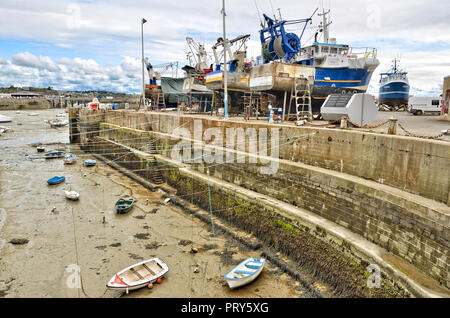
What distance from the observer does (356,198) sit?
29.6 feet

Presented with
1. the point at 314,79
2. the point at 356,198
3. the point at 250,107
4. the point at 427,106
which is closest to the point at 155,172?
the point at 250,107

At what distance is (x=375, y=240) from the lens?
8.37 meters

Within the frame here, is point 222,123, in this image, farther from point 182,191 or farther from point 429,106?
point 429,106

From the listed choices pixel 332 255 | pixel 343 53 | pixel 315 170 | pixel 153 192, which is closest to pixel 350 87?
pixel 343 53

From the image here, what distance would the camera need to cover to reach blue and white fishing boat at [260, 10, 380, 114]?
18484mm

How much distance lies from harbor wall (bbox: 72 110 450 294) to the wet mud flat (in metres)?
2.59

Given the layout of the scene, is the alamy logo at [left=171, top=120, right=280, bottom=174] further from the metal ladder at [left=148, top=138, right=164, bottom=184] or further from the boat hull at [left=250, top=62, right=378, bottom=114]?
the boat hull at [left=250, top=62, right=378, bottom=114]

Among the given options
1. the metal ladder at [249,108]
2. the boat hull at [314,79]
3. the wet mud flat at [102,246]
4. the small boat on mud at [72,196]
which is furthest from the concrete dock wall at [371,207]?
the small boat on mud at [72,196]

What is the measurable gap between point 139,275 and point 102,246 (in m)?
3.48

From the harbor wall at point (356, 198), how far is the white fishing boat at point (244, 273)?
294 centimetres

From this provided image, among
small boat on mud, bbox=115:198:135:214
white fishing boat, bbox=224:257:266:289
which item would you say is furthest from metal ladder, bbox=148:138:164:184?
white fishing boat, bbox=224:257:266:289

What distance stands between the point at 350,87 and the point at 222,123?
978 cm

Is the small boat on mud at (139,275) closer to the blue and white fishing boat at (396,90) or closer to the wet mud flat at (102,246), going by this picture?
the wet mud flat at (102,246)

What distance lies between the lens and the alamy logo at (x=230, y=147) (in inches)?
520
